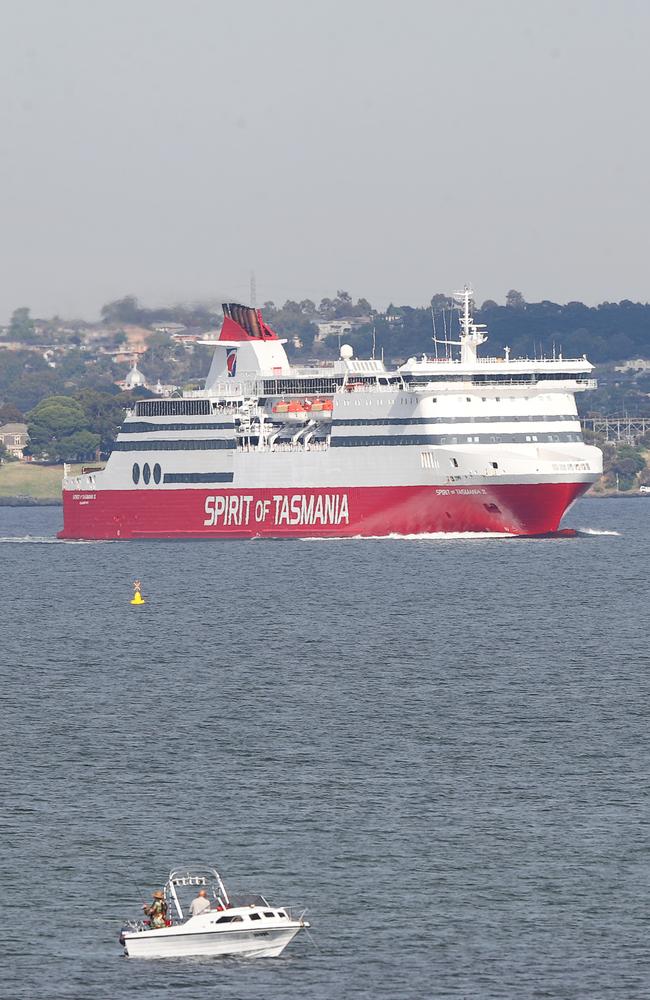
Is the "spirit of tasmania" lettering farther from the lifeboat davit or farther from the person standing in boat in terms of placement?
the person standing in boat

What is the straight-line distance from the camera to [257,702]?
74375 millimetres

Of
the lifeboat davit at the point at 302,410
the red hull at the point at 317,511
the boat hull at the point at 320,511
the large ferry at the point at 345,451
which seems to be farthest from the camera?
the lifeboat davit at the point at 302,410

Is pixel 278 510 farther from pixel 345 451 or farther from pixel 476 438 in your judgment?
pixel 476 438

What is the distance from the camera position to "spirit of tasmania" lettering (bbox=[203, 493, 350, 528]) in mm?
143000

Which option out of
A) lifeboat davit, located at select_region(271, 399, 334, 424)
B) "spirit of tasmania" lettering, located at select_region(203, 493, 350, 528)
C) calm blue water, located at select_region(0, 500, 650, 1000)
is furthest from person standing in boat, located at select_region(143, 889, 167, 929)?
lifeboat davit, located at select_region(271, 399, 334, 424)

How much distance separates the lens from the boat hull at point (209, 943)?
41594mm

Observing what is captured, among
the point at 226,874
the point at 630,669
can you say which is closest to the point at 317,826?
the point at 226,874

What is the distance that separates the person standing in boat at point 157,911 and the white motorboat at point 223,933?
0.37 ft

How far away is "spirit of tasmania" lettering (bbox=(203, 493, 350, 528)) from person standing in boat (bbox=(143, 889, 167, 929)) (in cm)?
10034

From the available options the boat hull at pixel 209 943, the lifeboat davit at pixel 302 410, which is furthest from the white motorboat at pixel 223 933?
the lifeboat davit at pixel 302 410

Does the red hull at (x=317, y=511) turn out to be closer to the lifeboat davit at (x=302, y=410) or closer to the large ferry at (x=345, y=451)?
the large ferry at (x=345, y=451)

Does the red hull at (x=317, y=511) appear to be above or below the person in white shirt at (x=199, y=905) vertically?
above

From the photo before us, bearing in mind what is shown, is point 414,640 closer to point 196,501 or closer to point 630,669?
point 630,669

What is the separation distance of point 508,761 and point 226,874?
16.3 meters
